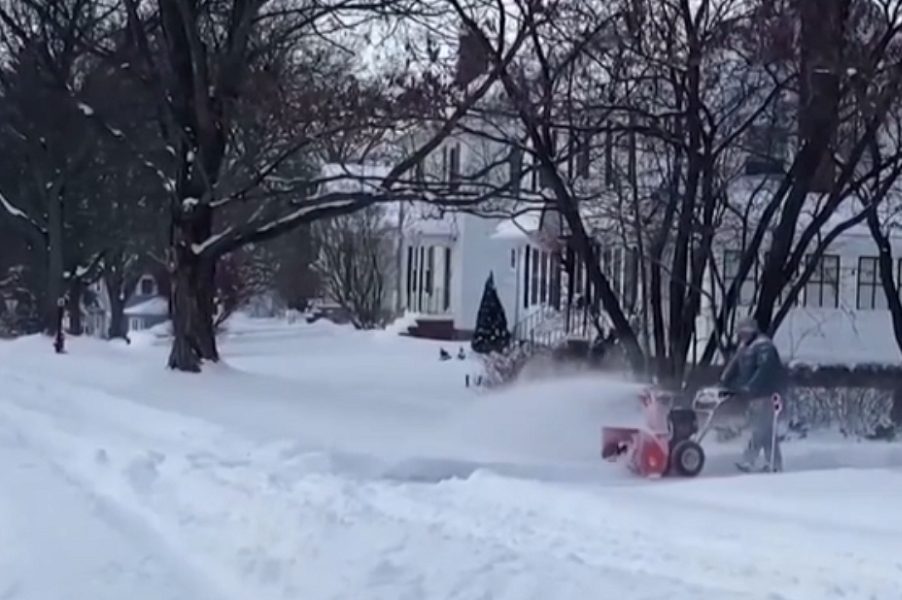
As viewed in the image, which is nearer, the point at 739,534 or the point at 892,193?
the point at 739,534

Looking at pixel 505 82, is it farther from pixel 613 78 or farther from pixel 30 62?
pixel 30 62

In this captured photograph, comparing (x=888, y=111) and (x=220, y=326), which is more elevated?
Result: (x=888, y=111)

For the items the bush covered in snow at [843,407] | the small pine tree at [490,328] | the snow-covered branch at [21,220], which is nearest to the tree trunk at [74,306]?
the snow-covered branch at [21,220]

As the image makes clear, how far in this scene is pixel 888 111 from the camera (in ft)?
63.5

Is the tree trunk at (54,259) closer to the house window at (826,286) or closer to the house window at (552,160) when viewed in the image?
the house window at (826,286)

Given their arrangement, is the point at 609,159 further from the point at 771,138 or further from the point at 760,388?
the point at 760,388

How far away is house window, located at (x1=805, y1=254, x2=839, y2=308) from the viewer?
3553 centimetres

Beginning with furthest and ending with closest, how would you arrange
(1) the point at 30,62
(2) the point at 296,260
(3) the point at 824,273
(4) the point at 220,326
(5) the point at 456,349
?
(2) the point at 296,260 → (4) the point at 220,326 → (5) the point at 456,349 → (3) the point at 824,273 → (1) the point at 30,62

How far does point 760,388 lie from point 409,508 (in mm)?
5149

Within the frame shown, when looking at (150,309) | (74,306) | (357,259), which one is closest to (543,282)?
(74,306)

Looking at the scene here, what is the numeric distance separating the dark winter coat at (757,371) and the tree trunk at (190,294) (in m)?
11.4

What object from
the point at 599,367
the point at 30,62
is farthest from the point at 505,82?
the point at 30,62

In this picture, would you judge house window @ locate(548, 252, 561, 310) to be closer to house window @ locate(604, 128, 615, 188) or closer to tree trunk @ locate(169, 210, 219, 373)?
tree trunk @ locate(169, 210, 219, 373)

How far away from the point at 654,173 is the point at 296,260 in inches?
1670
